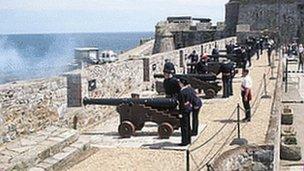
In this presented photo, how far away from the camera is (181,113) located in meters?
10.1

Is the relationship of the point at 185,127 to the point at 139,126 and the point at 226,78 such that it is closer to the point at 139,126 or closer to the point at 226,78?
the point at 139,126

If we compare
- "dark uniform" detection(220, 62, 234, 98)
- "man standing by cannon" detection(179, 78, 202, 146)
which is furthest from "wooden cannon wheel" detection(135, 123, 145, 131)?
"dark uniform" detection(220, 62, 234, 98)

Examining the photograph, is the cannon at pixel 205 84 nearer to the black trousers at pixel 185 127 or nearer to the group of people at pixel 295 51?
the black trousers at pixel 185 127

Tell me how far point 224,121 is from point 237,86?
6707 mm

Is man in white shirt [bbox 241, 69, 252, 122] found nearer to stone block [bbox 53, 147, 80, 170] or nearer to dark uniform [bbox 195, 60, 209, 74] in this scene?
stone block [bbox 53, 147, 80, 170]

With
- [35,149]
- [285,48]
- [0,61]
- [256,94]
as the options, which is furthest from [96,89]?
[0,61]

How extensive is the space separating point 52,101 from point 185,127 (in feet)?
8.06

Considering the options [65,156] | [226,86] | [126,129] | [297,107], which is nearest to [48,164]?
[65,156]

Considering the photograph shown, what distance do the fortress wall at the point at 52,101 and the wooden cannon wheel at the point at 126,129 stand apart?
97cm

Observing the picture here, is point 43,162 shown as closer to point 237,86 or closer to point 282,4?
point 237,86

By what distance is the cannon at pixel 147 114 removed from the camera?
34.8 ft

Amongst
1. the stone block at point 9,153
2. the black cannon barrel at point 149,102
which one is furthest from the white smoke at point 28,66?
the stone block at point 9,153

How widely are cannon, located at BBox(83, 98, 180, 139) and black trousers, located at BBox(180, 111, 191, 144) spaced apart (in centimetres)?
63

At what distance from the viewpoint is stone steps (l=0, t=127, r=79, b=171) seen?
8102 mm
